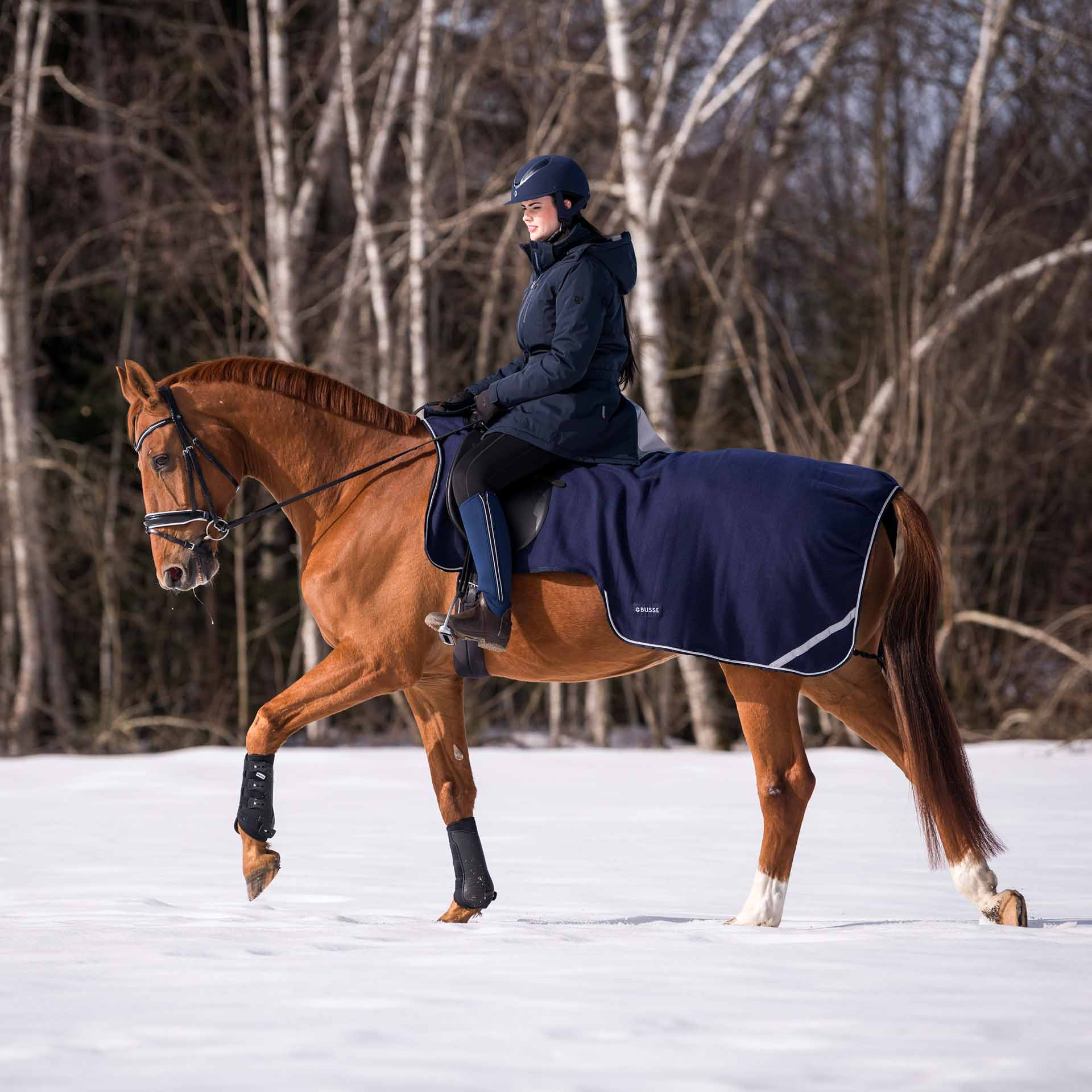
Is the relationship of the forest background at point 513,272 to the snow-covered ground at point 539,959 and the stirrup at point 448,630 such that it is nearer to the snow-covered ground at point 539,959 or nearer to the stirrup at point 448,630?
the snow-covered ground at point 539,959

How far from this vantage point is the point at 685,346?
15039mm

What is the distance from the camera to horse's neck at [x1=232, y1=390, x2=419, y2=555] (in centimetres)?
487

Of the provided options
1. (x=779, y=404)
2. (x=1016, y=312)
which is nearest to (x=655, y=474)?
(x=1016, y=312)

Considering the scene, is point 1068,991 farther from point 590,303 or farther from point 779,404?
point 779,404

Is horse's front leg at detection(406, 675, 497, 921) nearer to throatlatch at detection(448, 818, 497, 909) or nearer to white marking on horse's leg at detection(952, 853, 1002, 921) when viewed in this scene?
throatlatch at detection(448, 818, 497, 909)

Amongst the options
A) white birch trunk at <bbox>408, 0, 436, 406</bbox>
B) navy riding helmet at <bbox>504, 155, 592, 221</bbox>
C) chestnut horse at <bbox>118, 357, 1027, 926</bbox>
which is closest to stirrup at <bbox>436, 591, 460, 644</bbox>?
chestnut horse at <bbox>118, 357, 1027, 926</bbox>

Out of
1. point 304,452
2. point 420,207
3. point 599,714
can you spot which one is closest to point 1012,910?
point 304,452

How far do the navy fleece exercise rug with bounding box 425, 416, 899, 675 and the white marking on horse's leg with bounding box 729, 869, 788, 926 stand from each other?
0.66 m

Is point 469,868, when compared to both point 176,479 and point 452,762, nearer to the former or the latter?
point 452,762

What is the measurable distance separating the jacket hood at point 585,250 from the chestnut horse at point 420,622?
31.6 inches

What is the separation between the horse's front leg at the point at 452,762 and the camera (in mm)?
4770

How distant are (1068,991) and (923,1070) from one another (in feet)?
2.47

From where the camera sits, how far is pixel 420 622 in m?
4.58

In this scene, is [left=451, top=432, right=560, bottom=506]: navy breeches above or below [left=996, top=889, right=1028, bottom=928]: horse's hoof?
above
